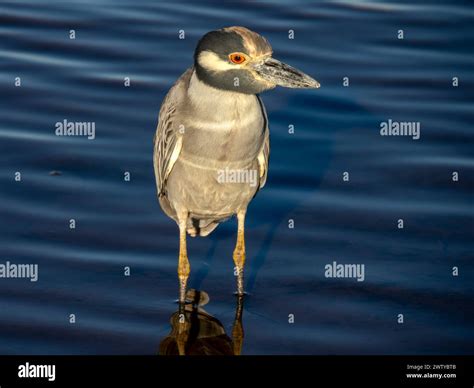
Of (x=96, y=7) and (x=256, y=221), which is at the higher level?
(x=96, y=7)

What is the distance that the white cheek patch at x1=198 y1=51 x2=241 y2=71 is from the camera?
368 inches

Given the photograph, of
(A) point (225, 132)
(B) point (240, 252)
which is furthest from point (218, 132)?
(B) point (240, 252)

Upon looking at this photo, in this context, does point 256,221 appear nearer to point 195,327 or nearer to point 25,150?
point 195,327

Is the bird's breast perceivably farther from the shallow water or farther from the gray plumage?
the shallow water

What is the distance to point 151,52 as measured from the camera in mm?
15617

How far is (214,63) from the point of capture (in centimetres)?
938

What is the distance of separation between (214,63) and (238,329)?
2.35 metres

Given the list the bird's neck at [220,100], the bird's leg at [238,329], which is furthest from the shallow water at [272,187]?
the bird's neck at [220,100]

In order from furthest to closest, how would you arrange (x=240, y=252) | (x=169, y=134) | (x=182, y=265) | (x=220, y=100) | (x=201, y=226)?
(x=201, y=226), (x=240, y=252), (x=182, y=265), (x=169, y=134), (x=220, y=100)

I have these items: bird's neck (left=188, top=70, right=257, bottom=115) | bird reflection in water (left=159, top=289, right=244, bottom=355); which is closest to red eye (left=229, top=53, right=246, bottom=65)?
bird's neck (left=188, top=70, right=257, bottom=115)

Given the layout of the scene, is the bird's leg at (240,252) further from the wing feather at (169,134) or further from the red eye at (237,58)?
the red eye at (237,58)

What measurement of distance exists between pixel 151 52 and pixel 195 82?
6078 millimetres

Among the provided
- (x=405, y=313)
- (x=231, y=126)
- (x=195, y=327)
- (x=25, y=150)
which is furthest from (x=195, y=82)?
(x=25, y=150)

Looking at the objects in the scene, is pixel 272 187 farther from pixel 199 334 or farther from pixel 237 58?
pixel 237 58
